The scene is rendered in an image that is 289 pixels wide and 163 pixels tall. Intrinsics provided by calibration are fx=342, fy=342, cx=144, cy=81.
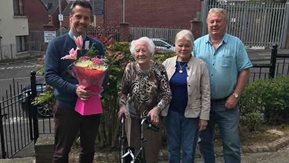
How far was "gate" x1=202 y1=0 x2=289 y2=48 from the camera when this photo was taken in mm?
17820

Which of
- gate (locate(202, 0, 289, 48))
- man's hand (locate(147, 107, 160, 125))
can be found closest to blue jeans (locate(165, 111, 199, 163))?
man's hand (locate(147, 107, 160, 125))

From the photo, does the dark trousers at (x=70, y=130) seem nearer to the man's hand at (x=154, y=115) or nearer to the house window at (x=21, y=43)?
the man's hand at (x=154, y=115)

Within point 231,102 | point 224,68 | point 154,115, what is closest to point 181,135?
point 154,115

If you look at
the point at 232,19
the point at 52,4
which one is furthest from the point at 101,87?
the point at 52,4

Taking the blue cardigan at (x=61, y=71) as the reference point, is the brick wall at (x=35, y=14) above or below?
above

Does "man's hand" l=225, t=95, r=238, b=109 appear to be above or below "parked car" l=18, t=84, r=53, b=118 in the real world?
above

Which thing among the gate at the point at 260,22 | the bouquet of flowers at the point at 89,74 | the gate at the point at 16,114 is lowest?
the gate at the point at 16,114

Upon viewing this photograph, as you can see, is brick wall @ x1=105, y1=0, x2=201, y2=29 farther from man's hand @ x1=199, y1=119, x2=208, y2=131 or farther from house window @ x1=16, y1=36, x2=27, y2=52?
man's hand @ x1=199, y1=119, x2=208, y2=131

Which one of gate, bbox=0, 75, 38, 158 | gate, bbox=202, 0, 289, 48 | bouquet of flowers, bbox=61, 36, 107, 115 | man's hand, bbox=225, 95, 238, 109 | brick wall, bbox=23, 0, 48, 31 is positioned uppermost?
brick wall, bbox=23, 0, 48, 31

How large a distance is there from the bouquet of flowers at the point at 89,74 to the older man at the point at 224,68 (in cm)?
112

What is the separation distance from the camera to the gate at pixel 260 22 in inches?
702

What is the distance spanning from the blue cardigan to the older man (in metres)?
1.28

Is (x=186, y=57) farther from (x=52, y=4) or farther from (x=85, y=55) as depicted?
(x=52, y=4)

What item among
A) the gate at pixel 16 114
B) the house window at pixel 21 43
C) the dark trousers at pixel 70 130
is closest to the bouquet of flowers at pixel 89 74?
the dark trousers at pixel 70 130
